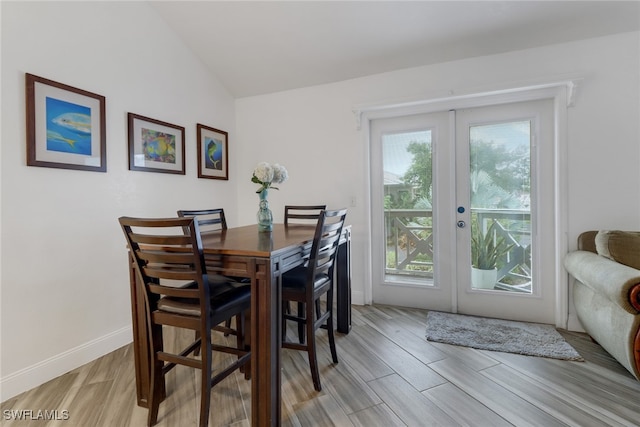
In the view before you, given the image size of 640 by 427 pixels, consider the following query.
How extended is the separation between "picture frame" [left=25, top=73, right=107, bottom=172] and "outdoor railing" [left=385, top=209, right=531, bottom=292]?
2533 mm

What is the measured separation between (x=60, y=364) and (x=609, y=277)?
11.0 ft

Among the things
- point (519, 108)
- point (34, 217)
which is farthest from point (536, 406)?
point (34, 217)

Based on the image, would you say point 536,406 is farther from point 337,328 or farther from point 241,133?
point 241,133

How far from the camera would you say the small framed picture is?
3.13m

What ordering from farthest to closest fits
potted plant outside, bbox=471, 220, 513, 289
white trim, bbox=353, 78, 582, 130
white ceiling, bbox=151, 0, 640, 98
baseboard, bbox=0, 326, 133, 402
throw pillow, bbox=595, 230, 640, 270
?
1. potted plant outside, bbox=471, 220, 513, 289
2. white trim, bbox=353, 78, 582, 130
3. white ceiling, bbox=151, 0, 640, 98
4. throw pillow, bbox=595, 230, 640, 270
5. baseboard, bbox=0, 326, 133, 402

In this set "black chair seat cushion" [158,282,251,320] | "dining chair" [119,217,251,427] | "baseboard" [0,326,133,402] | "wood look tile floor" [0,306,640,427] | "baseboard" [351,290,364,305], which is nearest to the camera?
"dining chair" [119,217,251,427]

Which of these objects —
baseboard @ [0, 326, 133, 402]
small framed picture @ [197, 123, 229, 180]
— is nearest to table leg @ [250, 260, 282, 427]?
baseboard @ [0, 326, 133, 402]

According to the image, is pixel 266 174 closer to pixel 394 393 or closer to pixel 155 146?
pixel 155 146

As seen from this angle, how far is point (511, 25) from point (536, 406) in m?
2.55

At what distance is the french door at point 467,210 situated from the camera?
2.61 meters

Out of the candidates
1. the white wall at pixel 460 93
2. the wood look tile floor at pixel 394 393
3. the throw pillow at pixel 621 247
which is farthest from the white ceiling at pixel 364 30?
the wood look tile floor at pixel 394 393

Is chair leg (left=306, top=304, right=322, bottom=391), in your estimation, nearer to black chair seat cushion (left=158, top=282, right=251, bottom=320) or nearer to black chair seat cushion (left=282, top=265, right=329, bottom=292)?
black chair seat cushion (left=282, top=265, right=329, bottom=292)

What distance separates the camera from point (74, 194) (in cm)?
205

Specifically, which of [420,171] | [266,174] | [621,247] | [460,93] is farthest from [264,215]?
[621,247]
